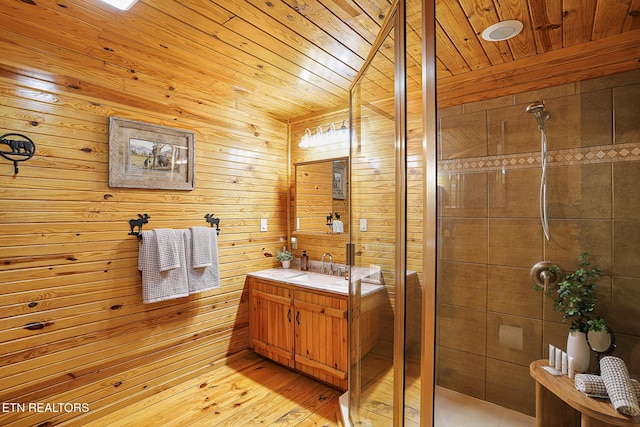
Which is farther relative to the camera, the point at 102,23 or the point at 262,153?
the point at 262,153

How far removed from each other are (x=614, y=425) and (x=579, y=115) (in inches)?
52.8

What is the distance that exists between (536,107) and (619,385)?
1.32 meters

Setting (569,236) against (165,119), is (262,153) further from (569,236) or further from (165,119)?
(569,236)

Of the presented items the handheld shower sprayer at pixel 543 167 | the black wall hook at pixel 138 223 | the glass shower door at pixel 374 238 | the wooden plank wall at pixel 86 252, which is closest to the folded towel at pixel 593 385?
the handheld shower sprayer at pixel 543 167

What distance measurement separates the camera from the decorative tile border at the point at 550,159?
55.2 inches

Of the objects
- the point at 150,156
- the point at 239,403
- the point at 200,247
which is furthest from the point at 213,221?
the point at 239,403

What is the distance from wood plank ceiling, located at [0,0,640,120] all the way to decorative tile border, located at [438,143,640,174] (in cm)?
49

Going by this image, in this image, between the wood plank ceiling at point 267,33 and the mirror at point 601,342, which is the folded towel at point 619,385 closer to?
the mirror at point 601,342

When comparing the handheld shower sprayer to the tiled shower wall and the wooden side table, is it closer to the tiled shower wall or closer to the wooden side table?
the tiled shower wall

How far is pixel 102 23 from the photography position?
5.57 ft

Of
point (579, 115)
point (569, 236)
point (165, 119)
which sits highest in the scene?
point (165, 119)

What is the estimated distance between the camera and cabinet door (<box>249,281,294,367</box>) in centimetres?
255

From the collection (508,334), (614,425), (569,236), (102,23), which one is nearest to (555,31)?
(569,236)

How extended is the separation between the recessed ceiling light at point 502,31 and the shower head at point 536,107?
0.37 m
